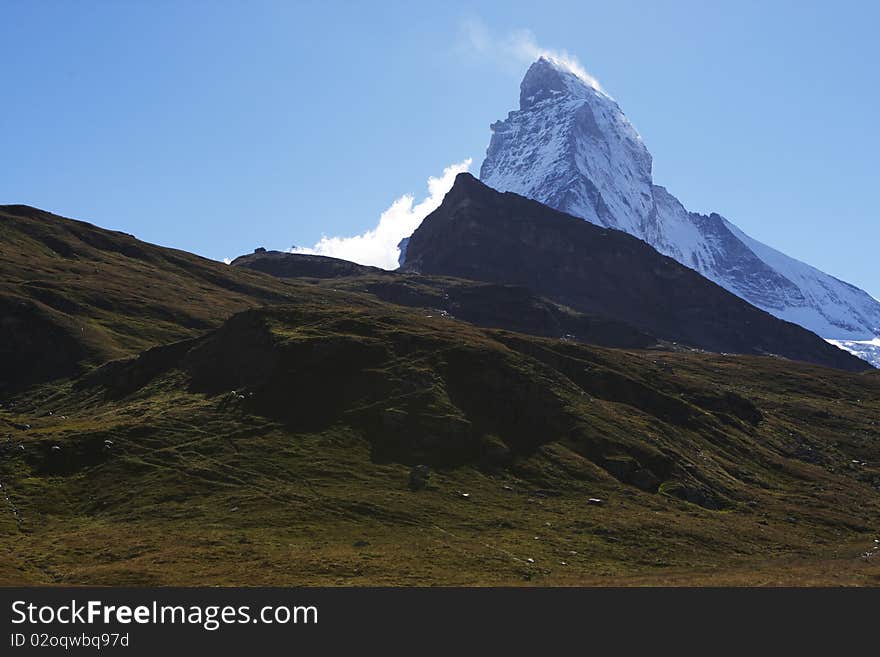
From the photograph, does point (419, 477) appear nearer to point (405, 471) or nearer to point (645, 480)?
point (405, 471)

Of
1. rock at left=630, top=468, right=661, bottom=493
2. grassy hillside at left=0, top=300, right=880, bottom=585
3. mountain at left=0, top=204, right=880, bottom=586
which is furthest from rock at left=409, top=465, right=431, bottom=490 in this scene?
rock at left=630, top=468, right=661, bottom=493

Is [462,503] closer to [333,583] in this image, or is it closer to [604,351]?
[333,583]

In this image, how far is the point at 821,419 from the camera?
200m

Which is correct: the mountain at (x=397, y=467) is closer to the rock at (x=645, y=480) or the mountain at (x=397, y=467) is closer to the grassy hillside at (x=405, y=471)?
the rock at (x=645, y=480)

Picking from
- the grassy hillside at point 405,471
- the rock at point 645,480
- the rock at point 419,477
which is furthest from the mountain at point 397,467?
the rock at point 419,477

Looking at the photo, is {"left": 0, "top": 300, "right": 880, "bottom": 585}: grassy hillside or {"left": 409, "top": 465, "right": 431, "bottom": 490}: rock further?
{"left": 409, "top": 465, "right": 431, "bottom": 490}: rock

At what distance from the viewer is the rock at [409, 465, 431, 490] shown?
114m

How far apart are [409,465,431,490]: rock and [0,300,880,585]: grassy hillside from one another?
115cm

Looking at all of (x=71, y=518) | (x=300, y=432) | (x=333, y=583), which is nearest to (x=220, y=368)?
(x=300, y=432)

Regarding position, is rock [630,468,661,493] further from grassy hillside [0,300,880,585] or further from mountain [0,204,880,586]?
grassy hillside [0,300,880,585]

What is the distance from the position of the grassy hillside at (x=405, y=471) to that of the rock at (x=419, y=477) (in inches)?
45.3

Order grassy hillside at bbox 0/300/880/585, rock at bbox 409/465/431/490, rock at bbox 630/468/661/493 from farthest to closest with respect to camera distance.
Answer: rock at bbox 630/468/661/493, rock at bbox 409/465/431/490, grassy hillside at bbox 0/300/880/585

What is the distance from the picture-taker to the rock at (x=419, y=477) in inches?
4493

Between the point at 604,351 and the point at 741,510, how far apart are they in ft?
245
